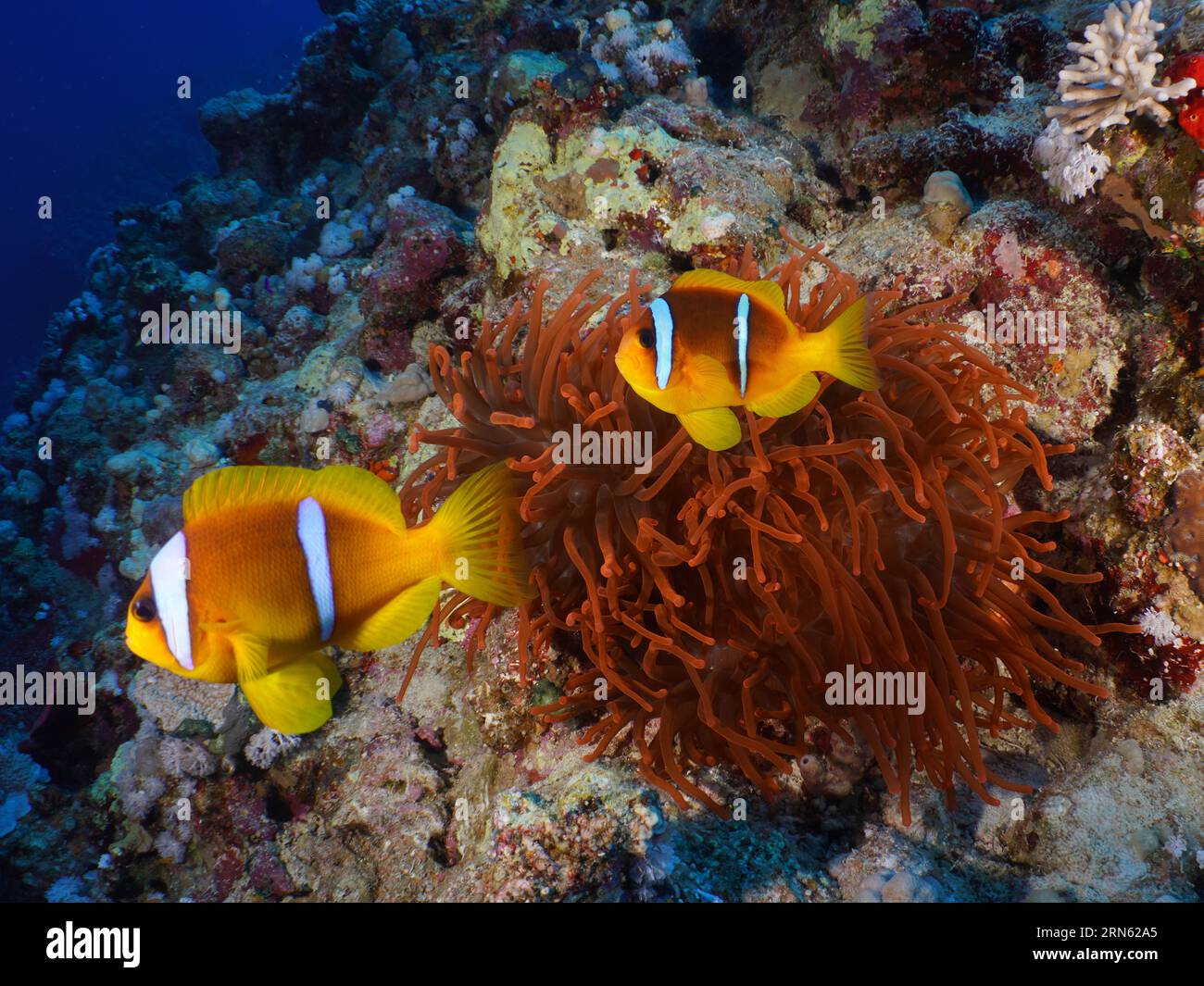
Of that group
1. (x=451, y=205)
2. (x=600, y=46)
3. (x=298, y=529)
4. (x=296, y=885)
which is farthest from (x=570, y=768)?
(x=451, y=205)

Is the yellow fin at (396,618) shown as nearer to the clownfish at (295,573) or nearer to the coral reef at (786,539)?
the clownfish at (295,573)

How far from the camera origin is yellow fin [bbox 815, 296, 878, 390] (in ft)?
6.46

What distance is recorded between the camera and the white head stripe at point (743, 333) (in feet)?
6.66

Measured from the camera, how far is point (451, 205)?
6977 millimetres

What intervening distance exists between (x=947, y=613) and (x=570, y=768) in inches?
54.0

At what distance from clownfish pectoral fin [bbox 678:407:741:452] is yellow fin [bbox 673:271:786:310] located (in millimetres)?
352

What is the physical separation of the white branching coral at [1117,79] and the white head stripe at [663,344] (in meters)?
2.17

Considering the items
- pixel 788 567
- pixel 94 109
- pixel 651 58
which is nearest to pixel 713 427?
pixel 788 567

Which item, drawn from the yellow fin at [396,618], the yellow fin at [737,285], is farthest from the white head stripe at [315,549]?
the yellow fin at [737,285]

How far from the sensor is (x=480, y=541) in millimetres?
1852

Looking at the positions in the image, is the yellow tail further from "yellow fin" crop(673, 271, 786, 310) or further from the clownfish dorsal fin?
"yellow fin" crop(673, 271, 786, 310)

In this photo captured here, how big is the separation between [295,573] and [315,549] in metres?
0.07

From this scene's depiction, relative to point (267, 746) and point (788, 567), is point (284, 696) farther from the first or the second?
point (267, 746)
